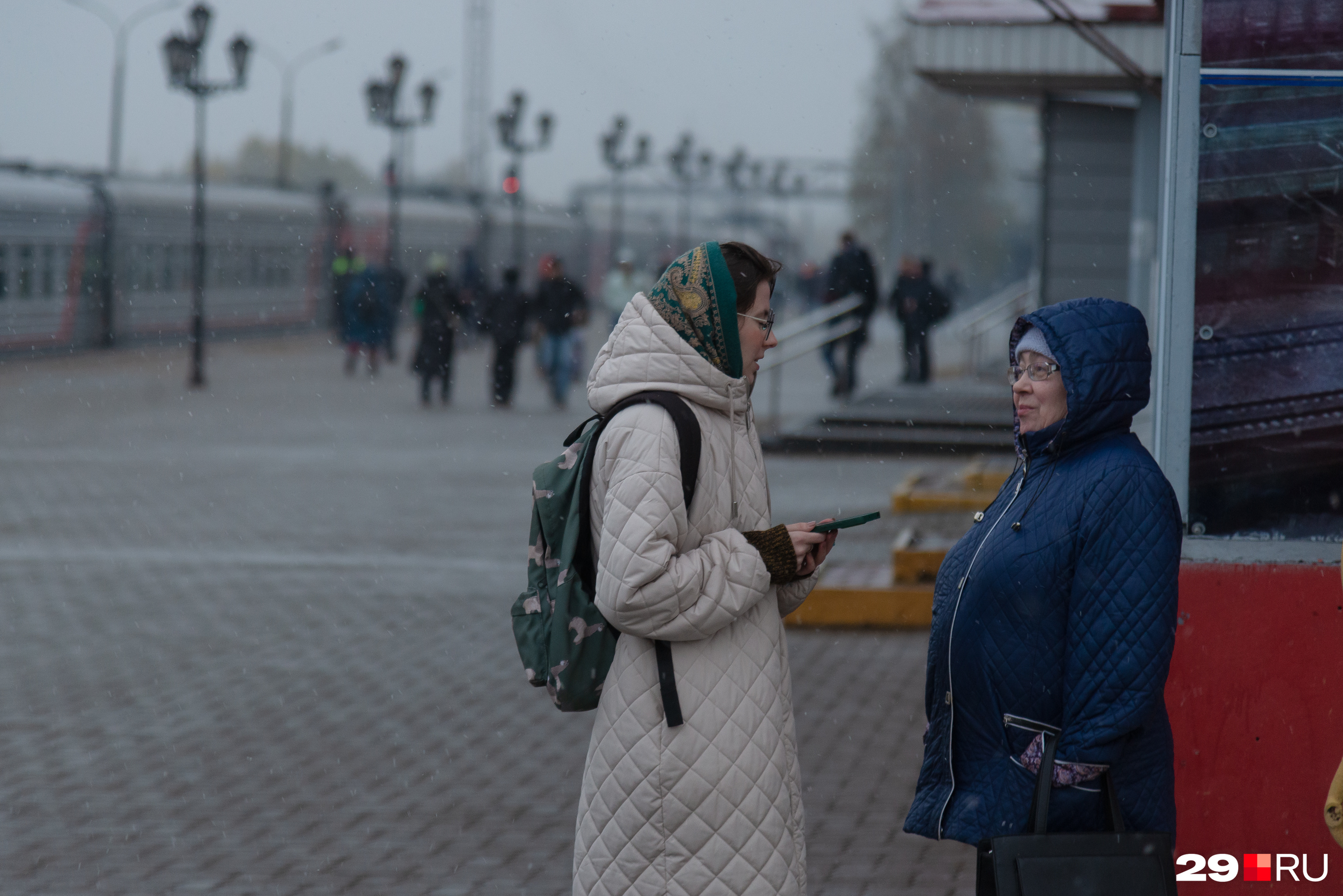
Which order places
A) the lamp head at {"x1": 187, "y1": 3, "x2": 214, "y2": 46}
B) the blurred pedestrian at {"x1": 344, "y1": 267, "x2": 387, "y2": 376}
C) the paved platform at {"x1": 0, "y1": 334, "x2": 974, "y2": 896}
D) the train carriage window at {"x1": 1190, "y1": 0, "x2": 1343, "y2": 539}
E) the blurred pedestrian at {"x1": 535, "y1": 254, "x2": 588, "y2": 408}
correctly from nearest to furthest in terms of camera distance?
the train carriage window at {"x1": 1190, "y1": 0, "x2": 1343, "y2": 539}
the paved platform at {"x1": 0, "y1": 334, "x2": 974, "y2": 896}
the blurred pedestrian at {"x1": 535, "y1": 254, "x2": 588, "y2": 408}
the lamp head at {"x1": 187, "y1": 3, "x2": 214, "y2": 46}
the blurred pedestrian at {"x1": 344, "y1": 267, "x2": 387, "y2": 376}

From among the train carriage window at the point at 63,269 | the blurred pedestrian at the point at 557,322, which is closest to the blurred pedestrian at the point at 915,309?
the blurred pedestrian at the point at 557,322

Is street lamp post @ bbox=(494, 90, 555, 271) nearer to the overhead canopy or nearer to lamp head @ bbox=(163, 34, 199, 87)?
lamp head @ bbox=(163, 34, 199, 87)

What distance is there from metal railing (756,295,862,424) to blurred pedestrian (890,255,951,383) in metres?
1.62

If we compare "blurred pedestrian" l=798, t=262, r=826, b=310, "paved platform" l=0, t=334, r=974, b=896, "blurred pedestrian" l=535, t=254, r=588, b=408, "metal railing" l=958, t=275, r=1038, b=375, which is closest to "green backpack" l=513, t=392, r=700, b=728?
"paved platform" l=0, t=334, r=974, b=896

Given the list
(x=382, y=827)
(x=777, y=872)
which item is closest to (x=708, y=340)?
(x=777, y=872)

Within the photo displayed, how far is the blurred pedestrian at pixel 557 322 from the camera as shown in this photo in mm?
18969

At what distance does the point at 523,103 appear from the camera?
2827cm

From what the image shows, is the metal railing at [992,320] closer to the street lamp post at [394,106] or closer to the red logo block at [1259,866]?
the street lamp post at [394,106]

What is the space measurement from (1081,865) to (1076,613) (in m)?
0.39

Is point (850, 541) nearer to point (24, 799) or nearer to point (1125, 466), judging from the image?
point (24, 799)

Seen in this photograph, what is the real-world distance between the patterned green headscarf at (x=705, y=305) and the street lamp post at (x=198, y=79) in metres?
19.5

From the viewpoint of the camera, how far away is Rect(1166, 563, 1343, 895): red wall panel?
139 inches

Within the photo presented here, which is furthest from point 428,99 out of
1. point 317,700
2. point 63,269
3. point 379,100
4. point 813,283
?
point 317,700

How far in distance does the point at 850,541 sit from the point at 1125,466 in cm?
739
